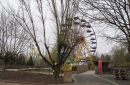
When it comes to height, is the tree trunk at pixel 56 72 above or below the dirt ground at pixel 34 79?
above

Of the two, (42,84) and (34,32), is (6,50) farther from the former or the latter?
(42,84)

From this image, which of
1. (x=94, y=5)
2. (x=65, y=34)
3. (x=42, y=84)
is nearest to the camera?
(x=94, y=5)

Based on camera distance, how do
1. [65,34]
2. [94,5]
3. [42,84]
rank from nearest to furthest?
[94,5] → [42,84] → [65,34]

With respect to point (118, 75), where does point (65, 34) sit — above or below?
above

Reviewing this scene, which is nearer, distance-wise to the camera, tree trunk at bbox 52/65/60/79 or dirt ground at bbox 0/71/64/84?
dirt ground at bbox 0/71/64/84

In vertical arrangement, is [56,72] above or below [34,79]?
above

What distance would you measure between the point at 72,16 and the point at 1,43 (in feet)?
44.1

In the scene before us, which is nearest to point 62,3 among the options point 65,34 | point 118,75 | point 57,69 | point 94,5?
point 65,34

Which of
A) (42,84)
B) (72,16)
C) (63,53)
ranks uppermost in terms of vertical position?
(72,16)

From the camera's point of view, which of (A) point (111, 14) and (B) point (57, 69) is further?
(B) point (57, 69)

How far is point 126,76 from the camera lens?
1753 cm

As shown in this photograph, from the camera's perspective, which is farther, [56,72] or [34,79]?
[56,72]

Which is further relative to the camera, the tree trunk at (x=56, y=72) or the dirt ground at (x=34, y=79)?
the tree trunk at (x=56, y=72)

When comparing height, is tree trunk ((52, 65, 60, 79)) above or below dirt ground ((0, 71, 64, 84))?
above
